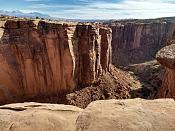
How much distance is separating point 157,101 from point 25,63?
113ft

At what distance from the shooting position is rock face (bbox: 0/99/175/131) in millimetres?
8414

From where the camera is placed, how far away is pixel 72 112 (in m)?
10.1

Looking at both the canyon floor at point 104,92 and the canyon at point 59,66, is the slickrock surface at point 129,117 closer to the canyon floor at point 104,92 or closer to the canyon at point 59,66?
the canyon at point 59,66

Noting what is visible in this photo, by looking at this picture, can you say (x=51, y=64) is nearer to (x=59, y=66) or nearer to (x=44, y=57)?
(x=59, y=66)

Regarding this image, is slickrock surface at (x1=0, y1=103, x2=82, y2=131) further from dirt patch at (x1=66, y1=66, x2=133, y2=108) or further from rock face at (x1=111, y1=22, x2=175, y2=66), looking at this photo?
rock face at (x1=111, y1=22, x2=175, y2=66)

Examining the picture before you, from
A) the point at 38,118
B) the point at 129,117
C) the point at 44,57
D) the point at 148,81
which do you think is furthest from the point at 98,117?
the point at 148,81

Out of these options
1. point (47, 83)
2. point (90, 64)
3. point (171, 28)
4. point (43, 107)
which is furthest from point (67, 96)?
point (171, 28)

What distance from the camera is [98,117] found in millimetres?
8836

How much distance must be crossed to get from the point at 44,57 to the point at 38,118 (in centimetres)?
3434

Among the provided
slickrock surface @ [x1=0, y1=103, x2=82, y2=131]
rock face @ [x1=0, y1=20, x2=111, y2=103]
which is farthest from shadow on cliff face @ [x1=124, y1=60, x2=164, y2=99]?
slickrock surface @ [x1=0, y1=103, x2=82, y2=131]

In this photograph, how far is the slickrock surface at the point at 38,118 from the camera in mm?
9289

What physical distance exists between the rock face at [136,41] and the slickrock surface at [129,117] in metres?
92.3

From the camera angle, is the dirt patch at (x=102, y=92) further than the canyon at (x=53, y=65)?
Yes

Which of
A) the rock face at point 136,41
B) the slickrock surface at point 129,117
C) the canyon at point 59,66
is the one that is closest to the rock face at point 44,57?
the canyon at point 59,66
